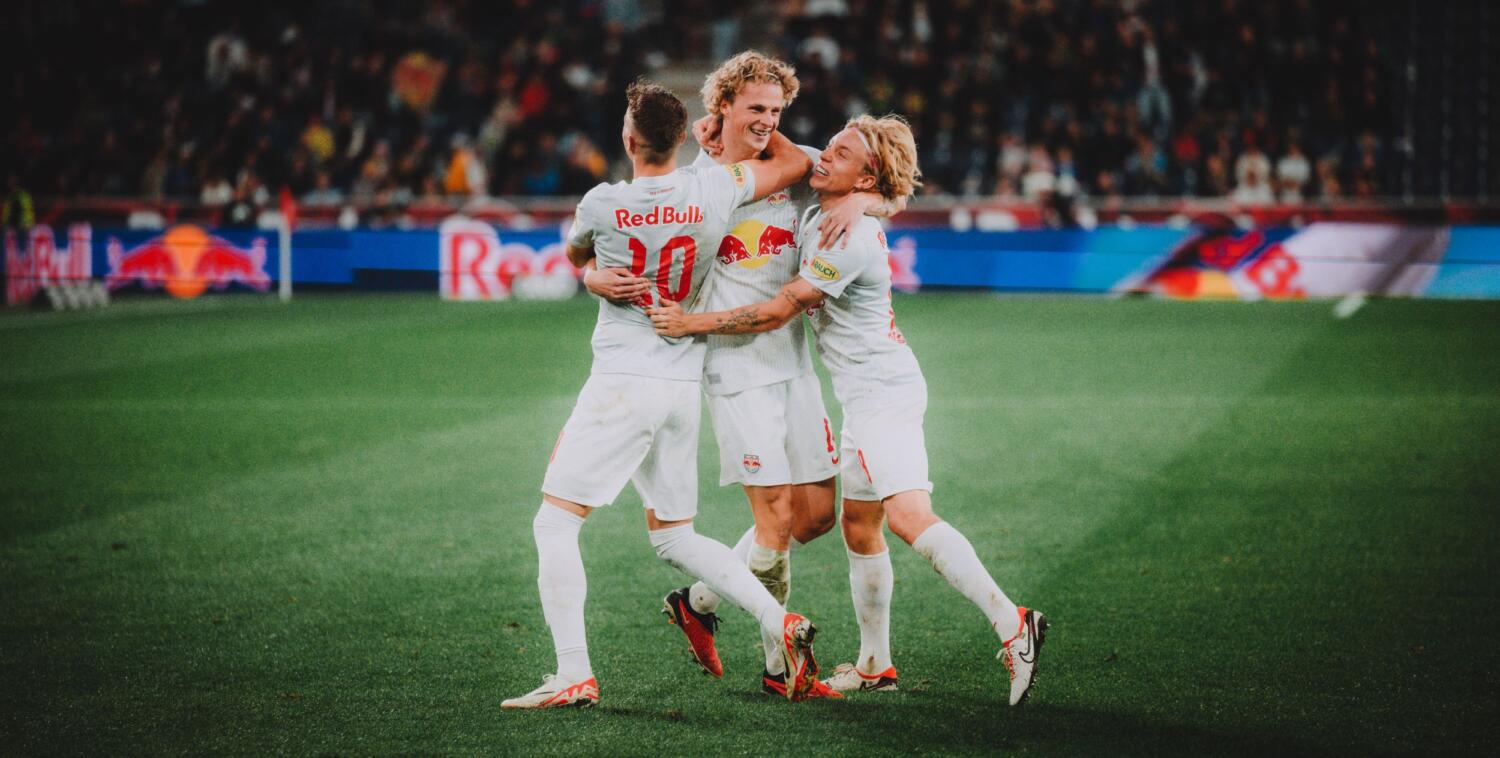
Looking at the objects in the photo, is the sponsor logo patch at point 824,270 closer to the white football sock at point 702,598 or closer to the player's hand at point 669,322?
the player's hand at point 669,322

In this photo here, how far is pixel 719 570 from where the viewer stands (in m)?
5.04

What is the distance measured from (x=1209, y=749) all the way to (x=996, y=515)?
3521mm

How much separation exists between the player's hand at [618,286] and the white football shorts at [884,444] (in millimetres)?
834

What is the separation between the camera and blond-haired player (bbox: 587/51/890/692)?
5242mm

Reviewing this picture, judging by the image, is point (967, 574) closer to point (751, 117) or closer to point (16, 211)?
point (751, 117)

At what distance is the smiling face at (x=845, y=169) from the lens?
17.0ft

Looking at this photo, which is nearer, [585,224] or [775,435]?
[585,224]

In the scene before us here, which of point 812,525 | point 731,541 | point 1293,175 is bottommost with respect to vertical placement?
point 731,541

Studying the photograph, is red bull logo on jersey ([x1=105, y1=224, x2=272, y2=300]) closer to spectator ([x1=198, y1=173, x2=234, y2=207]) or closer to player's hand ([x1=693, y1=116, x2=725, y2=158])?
spectator ([x1=198, y1=173, x2=234, y2=207])

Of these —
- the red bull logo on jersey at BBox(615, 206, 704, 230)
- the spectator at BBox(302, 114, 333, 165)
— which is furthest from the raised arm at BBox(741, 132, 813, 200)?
the spectator at BBox(302, 114, 333, 165)

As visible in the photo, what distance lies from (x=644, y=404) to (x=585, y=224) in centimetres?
63

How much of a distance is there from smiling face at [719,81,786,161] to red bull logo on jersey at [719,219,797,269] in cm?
25

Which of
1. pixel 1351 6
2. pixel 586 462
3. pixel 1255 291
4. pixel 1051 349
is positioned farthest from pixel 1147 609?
pixel 1351 6

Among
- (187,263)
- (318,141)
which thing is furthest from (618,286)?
(318,141)
